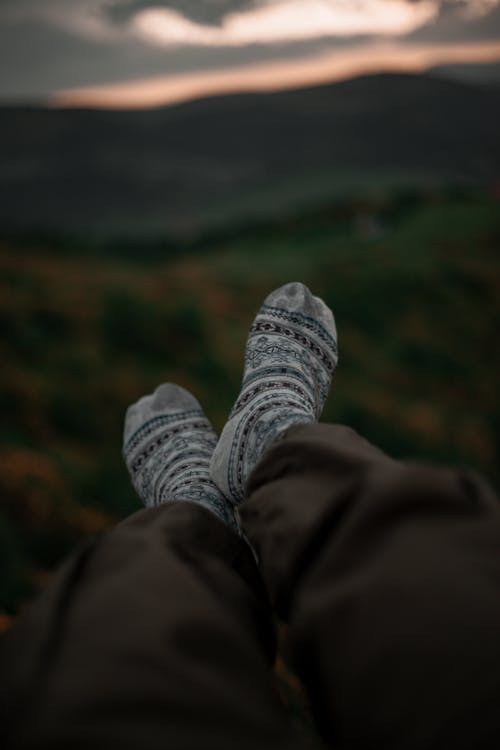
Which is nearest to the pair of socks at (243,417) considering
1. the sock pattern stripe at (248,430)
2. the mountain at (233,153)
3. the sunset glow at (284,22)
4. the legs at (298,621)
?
the sock pattern stripe at (248,430)

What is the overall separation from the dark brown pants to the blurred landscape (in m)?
0.69

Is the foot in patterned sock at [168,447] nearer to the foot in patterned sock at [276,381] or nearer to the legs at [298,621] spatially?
the foot in patterned sock at [276,381]

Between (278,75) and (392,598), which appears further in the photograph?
(278,75)

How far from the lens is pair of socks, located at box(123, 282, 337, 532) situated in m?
0.79

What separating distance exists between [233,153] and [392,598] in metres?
2.53

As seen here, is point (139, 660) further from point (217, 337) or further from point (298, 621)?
point (217, 337)

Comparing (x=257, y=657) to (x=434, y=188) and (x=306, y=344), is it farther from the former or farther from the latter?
(x=434, y=188)

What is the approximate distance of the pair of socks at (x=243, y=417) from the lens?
79 cm

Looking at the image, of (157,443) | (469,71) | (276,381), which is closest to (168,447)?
(157,443)

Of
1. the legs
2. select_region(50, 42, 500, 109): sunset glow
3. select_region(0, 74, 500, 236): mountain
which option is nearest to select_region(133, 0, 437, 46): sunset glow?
select_region(50, 42, 500, 109): sunset glow

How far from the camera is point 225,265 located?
8.49ft

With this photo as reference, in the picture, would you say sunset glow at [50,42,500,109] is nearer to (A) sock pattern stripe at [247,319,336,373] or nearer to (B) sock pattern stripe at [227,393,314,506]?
(A) sock pattern stripe at [247,319,336,373]

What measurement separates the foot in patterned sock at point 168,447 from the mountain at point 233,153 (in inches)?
53.5

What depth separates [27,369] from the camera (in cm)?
161
